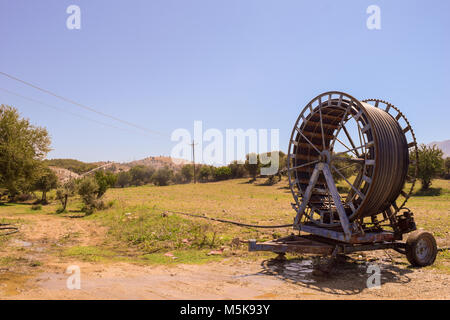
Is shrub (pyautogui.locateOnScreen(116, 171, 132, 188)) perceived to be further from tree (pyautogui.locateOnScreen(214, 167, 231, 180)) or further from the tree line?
the tree line

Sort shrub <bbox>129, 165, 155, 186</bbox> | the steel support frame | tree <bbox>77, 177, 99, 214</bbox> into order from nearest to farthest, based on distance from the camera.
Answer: the steel support frame
tree <bbox>77, 177, 99, 214</bbox>
shrub <bbox>129, 165, 155, 186</bbox>

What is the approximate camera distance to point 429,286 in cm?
751

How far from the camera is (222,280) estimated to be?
8383 mm

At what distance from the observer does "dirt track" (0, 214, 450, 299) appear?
7129 mm

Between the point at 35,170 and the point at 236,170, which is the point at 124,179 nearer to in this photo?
the point at 236,170

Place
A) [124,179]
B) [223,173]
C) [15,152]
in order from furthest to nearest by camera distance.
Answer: [124,179]
[223,173]
[15,152]

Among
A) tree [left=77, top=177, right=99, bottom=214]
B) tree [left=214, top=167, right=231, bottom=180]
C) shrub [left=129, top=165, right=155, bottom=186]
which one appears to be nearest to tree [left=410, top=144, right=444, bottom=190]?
tree [left=77, top=177, right=99, bottom=214]

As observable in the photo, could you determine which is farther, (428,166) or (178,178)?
(178,178)

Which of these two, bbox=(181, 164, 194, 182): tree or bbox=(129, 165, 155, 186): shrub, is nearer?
bbox=(129, 165, 155, 186): shrub

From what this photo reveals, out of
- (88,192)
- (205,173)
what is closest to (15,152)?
(88,192)

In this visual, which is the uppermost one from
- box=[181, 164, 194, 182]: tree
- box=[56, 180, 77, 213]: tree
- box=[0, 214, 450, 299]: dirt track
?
box=[181, 164, 194, 182]: tree

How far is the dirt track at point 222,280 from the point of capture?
7.13 metres
